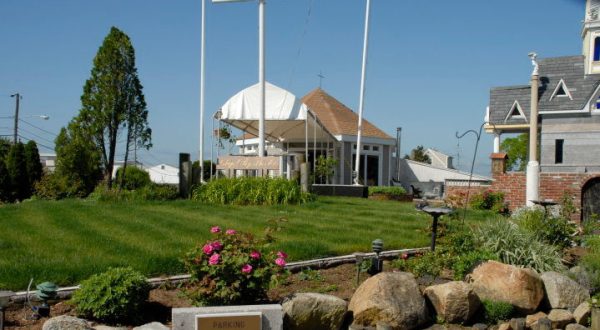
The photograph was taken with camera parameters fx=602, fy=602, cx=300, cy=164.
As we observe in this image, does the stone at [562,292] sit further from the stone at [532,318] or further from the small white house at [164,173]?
the small white house at [164,173]

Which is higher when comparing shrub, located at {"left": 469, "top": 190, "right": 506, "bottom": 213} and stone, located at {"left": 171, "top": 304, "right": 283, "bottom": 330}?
shrub, located at {"left": 469, "top": 190, "right": 506, "bottom": 213}

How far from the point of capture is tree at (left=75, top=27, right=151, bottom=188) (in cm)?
2355

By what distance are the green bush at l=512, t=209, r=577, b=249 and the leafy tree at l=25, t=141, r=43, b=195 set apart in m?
22.6

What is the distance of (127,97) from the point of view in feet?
78.9

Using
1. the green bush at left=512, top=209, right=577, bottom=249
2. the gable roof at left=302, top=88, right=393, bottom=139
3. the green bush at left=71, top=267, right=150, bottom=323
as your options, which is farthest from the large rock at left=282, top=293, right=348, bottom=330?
the gable roof at left=302, top=88, right=393, bottom=139

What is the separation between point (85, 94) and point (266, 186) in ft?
34.1

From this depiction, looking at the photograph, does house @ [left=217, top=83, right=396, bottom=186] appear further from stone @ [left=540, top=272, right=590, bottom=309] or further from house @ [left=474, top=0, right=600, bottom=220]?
stone @ [left=540, top=272, right=590, bottom=309]

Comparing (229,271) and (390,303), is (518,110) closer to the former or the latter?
(390,303)

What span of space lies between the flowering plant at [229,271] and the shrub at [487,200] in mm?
13707

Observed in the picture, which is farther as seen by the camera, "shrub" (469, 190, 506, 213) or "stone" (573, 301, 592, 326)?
"shrub" (469, 190, 506, 213)

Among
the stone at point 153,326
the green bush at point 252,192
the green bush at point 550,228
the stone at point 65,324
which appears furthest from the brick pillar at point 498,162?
the stone at point 65,324

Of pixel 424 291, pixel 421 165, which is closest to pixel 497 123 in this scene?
pixel 421 165

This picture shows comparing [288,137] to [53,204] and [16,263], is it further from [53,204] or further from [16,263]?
[16,263]

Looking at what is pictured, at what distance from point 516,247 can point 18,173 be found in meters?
23.5
